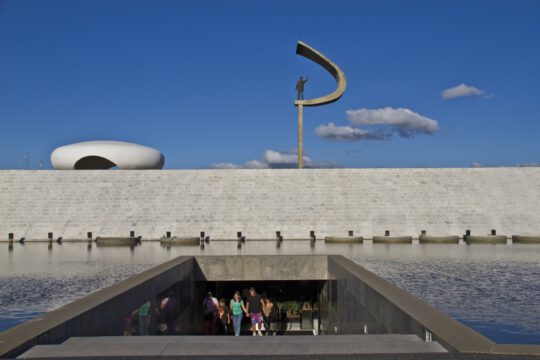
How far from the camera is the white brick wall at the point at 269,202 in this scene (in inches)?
1028

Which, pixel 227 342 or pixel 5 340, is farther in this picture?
pixel 227 342

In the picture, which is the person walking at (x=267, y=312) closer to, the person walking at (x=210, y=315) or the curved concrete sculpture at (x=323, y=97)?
the person walking at (x=210, y=315)

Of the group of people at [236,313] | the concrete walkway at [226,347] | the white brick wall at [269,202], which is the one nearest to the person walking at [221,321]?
the group of people at [236,313]

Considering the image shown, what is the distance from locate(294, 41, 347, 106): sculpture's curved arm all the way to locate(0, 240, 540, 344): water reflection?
15.7 meters

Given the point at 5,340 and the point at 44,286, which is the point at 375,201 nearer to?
the point at 44,286

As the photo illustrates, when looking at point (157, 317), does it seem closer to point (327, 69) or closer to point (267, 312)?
point (267, 312)

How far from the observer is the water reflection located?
7172 millimetres

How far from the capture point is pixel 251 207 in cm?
2780

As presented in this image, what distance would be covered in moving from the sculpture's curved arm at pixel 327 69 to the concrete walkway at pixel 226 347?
2854 cm

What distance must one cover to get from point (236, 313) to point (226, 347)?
5.24m

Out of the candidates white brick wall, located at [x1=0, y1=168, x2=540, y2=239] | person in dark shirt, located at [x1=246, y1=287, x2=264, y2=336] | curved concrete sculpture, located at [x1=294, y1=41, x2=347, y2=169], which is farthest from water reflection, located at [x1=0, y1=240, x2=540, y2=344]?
curved concrete sculpture, located at [x1=294, y1=41, x2=347, y2=169]

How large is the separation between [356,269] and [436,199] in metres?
19.8

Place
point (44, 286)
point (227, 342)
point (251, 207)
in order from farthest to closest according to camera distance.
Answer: point (251, 207)
point (44, 286)
point (227, 342)

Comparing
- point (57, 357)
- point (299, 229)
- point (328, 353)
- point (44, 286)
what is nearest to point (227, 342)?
point (328, 353)
